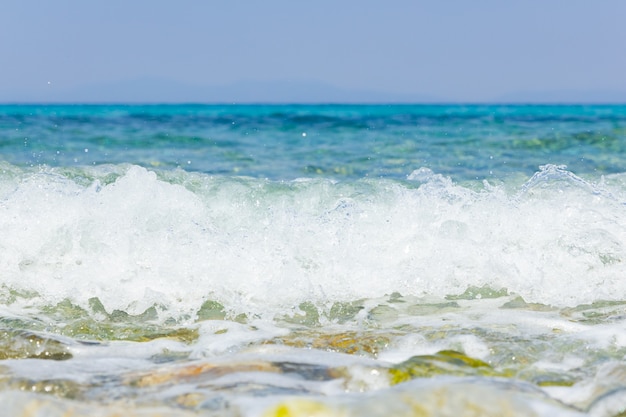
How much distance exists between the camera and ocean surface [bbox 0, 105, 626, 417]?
87.2 inches

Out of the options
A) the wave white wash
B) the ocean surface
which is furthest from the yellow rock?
the wave white wash

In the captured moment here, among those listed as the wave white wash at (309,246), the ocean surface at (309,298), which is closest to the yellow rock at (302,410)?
the ocean surface at (309,298)

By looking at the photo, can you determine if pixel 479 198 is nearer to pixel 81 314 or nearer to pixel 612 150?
pixel 81 314

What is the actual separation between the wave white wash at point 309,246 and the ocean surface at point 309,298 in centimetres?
Answer: 1

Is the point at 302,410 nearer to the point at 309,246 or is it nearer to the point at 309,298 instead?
the point at 309,298

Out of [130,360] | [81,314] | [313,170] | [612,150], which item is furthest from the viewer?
[612,150]

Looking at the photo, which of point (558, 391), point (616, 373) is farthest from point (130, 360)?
point (616, 373)

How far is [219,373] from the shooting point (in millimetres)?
2387

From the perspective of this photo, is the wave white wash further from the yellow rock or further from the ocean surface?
the yellow rock

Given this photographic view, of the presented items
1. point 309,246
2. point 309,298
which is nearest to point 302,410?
point 309,298

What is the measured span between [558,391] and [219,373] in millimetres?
1043

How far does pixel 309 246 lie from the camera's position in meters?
4.44

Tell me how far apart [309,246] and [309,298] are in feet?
1.81

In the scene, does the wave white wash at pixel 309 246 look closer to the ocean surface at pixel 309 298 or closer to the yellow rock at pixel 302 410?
the ocean surface at pixel 309 298
